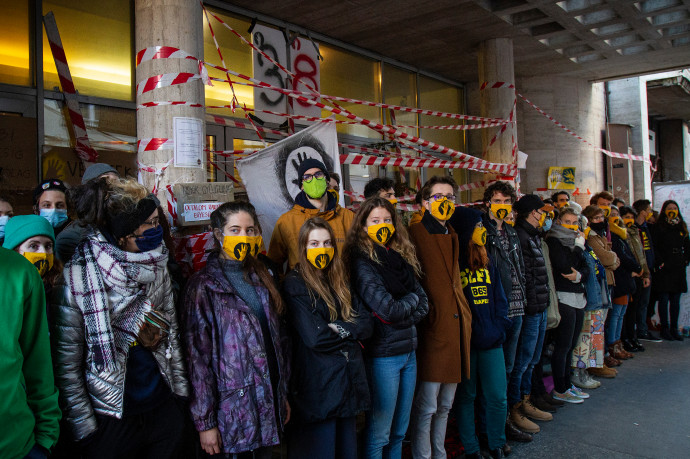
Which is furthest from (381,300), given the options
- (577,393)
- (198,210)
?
(577,393)

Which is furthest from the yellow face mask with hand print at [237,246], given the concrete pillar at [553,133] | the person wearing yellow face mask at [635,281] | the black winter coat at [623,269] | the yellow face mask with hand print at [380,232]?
the concrete pillar at [553,133]

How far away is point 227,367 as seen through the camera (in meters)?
2.62

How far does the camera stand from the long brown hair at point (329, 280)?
3000mm

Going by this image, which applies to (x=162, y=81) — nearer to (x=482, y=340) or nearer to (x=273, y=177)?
(x=273, y=177)

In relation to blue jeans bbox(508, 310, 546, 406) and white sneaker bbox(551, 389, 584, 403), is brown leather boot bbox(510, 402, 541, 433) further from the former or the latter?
white sneaker bbox(551, 389, 584, 403)

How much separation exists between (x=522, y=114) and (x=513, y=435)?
9.26 metres

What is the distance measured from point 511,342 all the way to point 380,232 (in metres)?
1.82

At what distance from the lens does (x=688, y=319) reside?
816cm

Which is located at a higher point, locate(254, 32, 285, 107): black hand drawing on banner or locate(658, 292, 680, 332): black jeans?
locate(254, 32, 285, 107): black hand drawing on banner

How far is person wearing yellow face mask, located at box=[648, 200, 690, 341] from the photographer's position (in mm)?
7941

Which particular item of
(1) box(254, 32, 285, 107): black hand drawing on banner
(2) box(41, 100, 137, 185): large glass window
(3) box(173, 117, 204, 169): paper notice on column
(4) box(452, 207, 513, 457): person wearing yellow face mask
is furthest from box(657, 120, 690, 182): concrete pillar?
(3) box(173, 117, 204, 169): paper notice on column

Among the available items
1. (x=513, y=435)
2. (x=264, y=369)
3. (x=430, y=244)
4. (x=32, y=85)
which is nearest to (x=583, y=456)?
(x=513, y=435)

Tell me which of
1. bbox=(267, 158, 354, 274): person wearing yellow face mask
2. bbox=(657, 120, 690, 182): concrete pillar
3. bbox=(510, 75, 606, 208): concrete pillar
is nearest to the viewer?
bbox=(267, 158, 354, 274): person wearing yellow face mask

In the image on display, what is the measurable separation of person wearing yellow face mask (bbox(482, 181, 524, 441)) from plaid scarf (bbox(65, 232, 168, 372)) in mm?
2777
